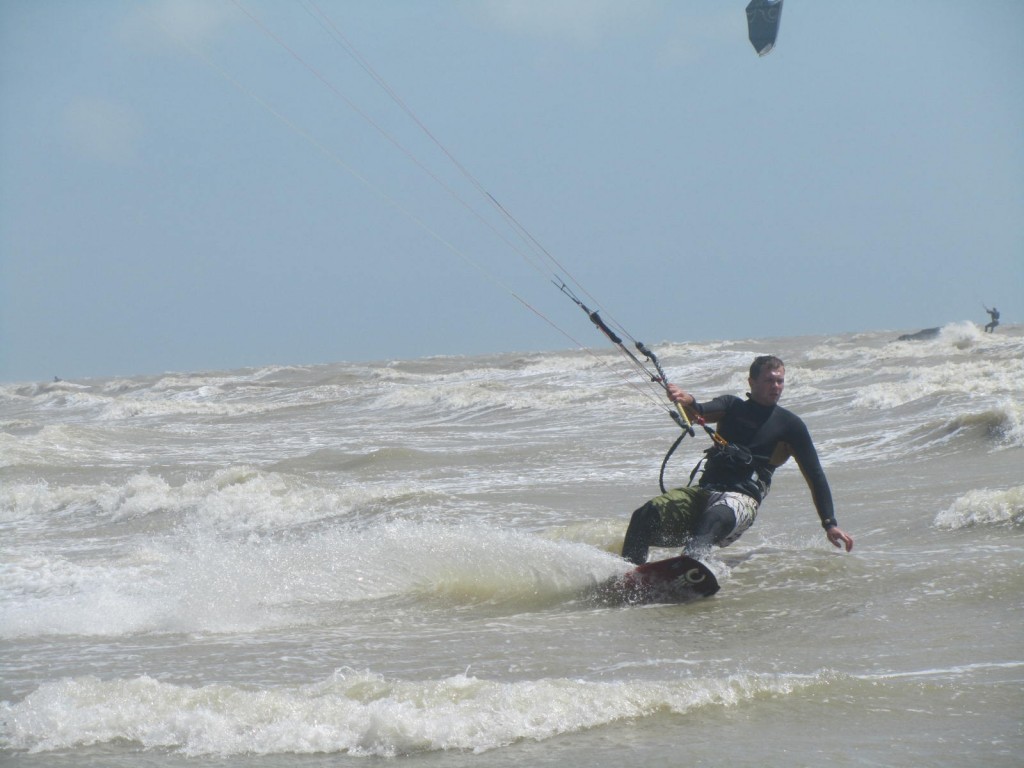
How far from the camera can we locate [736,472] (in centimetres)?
647

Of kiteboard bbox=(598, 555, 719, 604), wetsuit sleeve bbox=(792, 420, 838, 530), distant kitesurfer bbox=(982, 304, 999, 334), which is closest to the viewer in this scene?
kiteboard bbox=(598, 555, 719, 604)

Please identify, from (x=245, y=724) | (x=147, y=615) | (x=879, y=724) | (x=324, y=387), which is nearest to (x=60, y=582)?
(x=147, y=615)

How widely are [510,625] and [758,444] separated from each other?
1873mm

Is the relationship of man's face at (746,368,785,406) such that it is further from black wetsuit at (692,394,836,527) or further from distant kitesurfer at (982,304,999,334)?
distant kitesurfer at (982,304,999,334)

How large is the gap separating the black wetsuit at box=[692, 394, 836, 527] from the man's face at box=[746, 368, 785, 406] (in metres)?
0.05

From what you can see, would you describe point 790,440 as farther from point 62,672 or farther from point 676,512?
point 62,672

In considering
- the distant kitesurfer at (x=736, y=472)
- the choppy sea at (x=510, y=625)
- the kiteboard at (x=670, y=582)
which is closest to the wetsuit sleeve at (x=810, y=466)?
the distant kitesurfer at (x=736, y=472)

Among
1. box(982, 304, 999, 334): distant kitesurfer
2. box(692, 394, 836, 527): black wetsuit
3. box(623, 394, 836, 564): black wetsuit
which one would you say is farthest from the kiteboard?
box(982, 304, 999, 334): distant kitesurfer

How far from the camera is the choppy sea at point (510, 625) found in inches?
156

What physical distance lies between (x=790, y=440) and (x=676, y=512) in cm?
82

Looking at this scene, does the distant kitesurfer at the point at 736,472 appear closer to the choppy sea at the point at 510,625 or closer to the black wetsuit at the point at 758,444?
the black wetsuit at the point at 758,444

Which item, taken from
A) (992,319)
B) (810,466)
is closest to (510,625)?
(810,466)

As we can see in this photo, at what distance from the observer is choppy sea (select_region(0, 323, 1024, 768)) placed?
396 centimetres

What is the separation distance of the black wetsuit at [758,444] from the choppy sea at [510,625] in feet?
2.08
